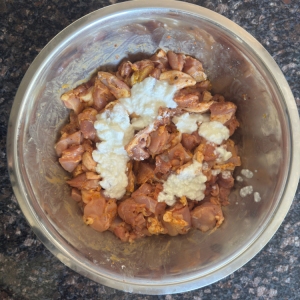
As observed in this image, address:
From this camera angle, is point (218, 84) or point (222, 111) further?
point (218, 84)

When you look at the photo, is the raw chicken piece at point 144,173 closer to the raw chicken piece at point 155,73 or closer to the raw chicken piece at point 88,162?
the raw chicken piece at point 88,162

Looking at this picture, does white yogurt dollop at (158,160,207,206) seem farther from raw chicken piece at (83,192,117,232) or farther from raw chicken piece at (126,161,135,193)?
raw chicken piece at (83,192,117,232)

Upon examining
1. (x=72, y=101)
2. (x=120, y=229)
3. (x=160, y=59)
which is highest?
(x=160, y=59)

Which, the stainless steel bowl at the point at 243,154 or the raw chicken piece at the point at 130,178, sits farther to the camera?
the raw chicken piece at the point at 130,178

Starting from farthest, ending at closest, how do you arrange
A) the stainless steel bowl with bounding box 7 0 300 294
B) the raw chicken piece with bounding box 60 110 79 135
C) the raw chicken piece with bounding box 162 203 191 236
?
the raw chicken piece with bounding box 60 110 79 135
the raw chicken piece with bounding box 162 203 191 236
the stainless steel bowl with bounding box 7 0 300 294

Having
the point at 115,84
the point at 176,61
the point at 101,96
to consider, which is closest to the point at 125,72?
the point at 115,84

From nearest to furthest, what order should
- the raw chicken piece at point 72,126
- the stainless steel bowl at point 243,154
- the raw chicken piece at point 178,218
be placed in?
the stainless steel bowl at point 243,154 < the raw chicken piece at point 178,218 < the raw chicken piece at point 72,126

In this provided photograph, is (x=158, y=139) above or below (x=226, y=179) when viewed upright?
above

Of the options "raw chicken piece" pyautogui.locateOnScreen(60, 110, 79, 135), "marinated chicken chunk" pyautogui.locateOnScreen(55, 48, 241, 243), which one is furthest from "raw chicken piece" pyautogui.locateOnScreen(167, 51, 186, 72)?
"raw chicken piece" pyautogui.locateOnScreen(60, 110, 79, 135)

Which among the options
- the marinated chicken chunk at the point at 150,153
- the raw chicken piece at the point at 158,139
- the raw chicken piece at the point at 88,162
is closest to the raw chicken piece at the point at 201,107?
the marinated chicken chunk at the point at 150,153

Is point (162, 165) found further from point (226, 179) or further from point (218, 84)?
point (218, 84)
